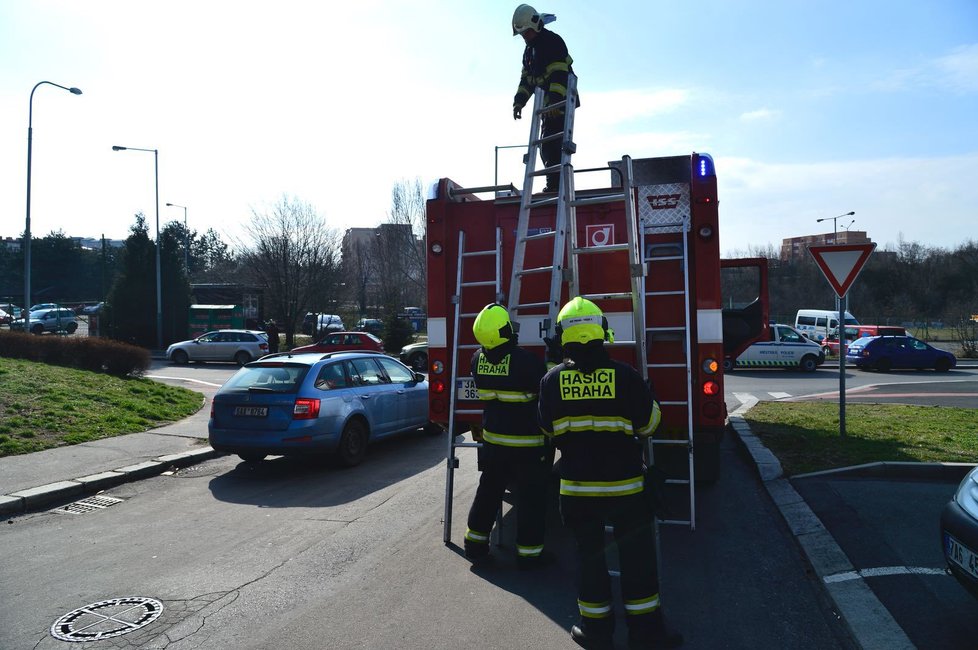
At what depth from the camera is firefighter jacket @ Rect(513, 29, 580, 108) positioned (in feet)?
21.6

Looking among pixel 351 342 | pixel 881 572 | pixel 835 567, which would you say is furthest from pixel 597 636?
pixel 351 342

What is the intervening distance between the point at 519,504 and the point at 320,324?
34593 mm

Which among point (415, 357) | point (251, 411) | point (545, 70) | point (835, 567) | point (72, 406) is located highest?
point (545, 70)

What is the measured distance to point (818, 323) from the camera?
40469 mm

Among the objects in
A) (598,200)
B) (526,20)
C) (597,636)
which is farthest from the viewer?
(526,20)

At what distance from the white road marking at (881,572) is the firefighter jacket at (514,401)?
218cm

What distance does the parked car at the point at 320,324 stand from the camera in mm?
37338

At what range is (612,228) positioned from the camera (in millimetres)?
6277

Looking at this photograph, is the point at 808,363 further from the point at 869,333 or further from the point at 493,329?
the point at 493,329

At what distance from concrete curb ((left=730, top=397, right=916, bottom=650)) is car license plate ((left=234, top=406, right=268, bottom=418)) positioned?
596 cm

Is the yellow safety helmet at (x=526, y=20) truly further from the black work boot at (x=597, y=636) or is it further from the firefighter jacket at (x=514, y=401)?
the black work boot at (x=597, y=636)

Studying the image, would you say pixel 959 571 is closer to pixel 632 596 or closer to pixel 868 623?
pixel 868 623

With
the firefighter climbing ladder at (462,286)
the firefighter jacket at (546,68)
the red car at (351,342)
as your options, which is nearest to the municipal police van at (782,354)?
the red car at (351,342)

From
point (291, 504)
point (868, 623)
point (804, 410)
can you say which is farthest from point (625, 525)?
point (804, 410)
